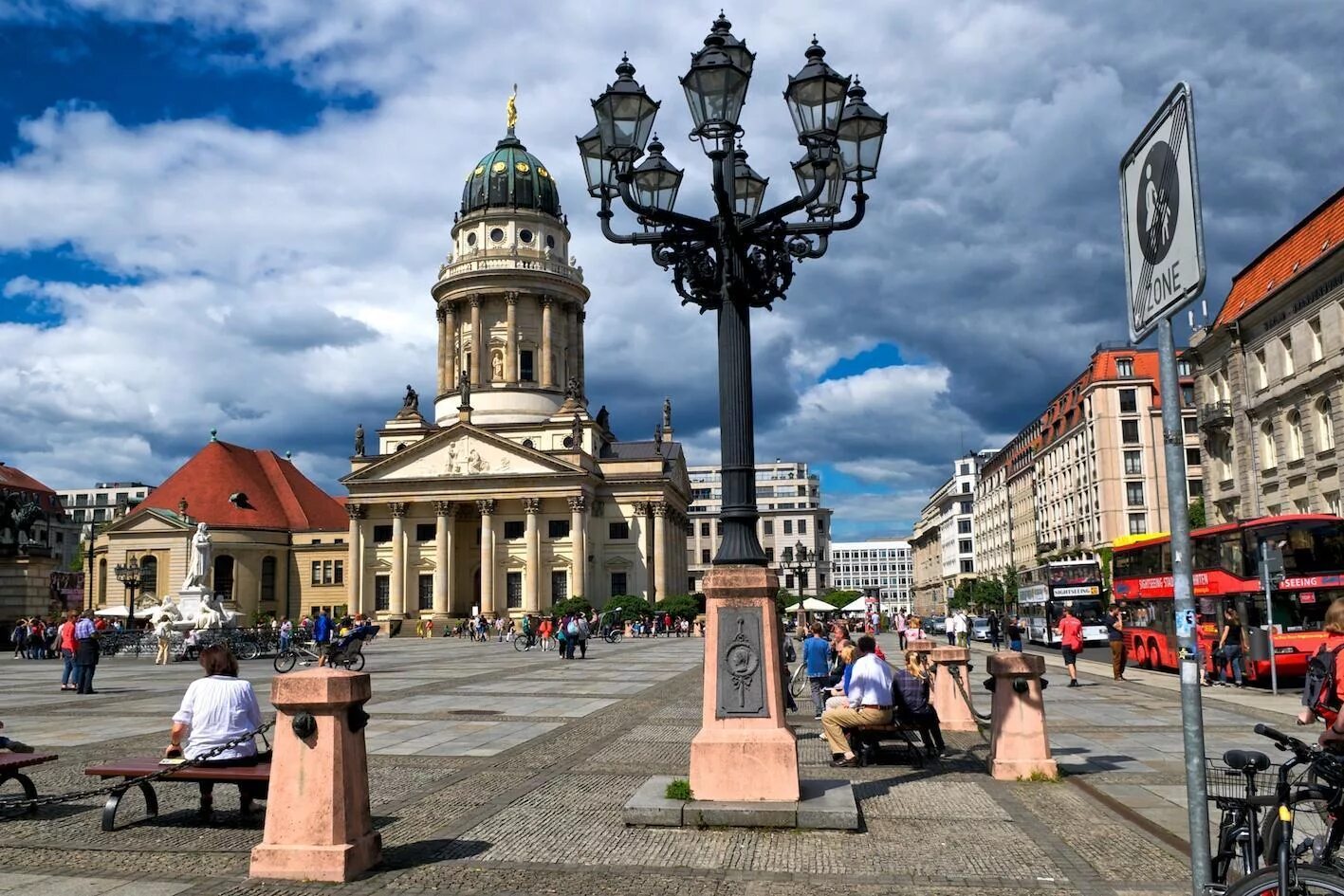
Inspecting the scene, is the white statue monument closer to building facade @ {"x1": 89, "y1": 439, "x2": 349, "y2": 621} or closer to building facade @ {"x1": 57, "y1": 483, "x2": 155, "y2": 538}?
building facade @ {"x1": 89, "y1": 439, "x2": 349, "y2": 621}

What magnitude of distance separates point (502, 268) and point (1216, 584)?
6496 cm

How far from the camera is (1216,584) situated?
80.4ft

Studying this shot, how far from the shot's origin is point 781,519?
149875mm

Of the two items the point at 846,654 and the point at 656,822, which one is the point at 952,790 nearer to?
the point at 656,822

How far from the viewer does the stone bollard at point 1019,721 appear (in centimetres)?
1052

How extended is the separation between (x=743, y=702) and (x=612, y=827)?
4.89ft

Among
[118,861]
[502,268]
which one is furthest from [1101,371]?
[118,861]

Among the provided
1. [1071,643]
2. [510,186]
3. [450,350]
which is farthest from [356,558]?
[1071,643]

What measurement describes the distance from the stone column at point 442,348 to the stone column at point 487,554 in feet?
45.3

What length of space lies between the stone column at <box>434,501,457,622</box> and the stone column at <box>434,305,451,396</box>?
12612mm

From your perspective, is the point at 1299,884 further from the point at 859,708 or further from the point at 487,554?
the point at 487,554

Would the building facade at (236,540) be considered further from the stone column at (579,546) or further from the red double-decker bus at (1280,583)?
the red double-decker bus at (1280,583)

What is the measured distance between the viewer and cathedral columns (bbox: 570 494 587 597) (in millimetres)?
73062

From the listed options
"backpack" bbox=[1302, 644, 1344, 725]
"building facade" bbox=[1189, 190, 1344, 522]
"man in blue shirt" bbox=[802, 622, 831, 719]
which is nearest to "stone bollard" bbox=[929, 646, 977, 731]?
"man in blue shirt" bbox=[802, 622, 831, 719]
